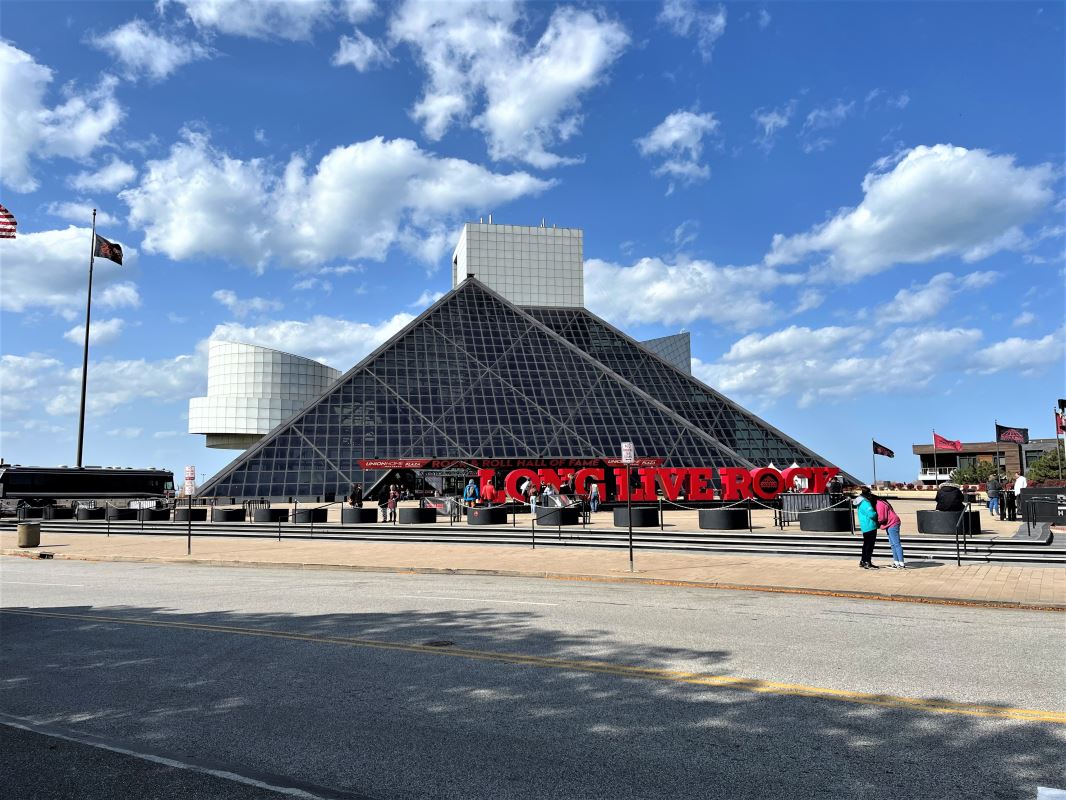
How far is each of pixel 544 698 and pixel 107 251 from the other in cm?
4676

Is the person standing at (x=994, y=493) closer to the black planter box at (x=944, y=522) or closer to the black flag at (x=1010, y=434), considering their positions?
the black planter box at (x=944, y=522)

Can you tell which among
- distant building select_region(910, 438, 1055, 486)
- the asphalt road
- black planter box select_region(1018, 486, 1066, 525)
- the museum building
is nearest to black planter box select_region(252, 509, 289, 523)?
the museum building

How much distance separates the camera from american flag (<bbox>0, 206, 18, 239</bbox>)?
2627cm

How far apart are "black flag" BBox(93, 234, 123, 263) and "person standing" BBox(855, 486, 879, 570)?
43.6 m

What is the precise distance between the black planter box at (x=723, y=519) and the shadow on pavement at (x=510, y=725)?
16381 millimetres

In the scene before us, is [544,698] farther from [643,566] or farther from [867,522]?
[867,522]

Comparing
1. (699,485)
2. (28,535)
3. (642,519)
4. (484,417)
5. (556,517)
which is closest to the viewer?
(28,535)

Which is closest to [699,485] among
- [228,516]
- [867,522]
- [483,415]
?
[483,415]

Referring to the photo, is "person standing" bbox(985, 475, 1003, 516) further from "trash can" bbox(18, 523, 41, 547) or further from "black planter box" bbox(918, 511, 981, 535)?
"trash can" bbox(18, 523, 41, 547)

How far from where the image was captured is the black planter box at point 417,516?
3031cm

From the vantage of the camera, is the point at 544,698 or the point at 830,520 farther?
the point at 830,520

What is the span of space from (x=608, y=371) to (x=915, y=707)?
47.9 metres

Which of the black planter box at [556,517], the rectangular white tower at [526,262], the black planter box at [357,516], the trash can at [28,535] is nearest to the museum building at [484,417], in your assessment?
the black planter box at [357,516]

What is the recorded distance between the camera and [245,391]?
84.0 meters
